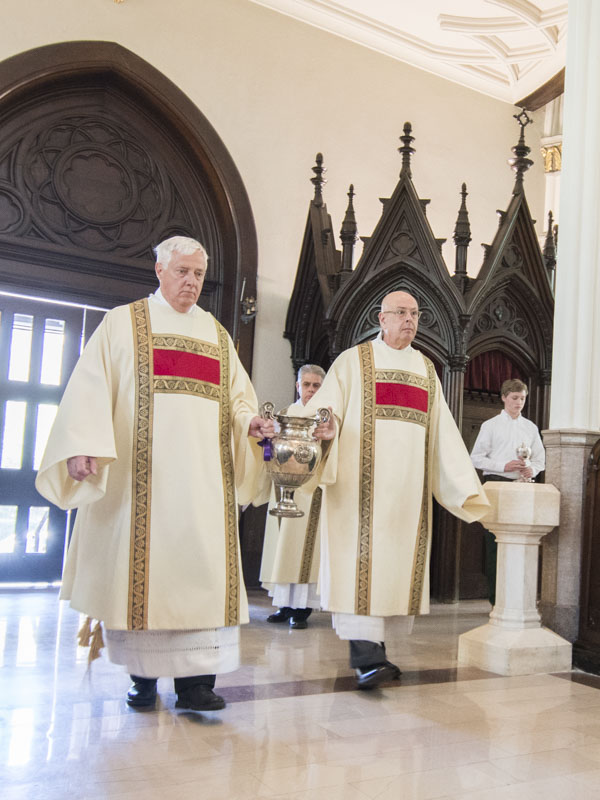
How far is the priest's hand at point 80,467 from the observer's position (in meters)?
3.21

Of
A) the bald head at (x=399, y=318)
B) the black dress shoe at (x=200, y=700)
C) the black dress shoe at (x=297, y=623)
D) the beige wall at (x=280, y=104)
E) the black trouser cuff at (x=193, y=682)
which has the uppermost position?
the beige wall at (x=280, y=104)

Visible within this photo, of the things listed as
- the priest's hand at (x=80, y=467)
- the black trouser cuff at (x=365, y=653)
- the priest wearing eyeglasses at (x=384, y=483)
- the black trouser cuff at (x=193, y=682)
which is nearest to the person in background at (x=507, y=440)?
the priest wearing eyeglasses at (x=384, y=483)

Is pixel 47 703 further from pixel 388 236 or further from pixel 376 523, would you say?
pixel 388 236

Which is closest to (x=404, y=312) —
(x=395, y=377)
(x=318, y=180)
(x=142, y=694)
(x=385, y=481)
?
(x=395, y=377)

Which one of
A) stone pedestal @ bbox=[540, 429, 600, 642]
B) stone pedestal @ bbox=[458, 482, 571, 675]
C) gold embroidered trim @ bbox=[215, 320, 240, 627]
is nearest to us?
gold embroidered trim @ bbox=[215, 320, 240, 627]

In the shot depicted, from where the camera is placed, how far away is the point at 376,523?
411 centimetres

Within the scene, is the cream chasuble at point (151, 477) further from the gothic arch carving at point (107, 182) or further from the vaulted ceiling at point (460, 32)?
the vaulted ceiling at point (460, 32)

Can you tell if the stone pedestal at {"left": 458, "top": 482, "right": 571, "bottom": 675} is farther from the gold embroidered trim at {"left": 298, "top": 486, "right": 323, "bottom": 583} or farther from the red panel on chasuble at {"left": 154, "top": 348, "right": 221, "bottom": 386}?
the red panel on chasuble at {"left": 154, "top": 348, "right": 221, "bottom": 386}

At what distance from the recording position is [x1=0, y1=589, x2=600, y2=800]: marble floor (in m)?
2.58

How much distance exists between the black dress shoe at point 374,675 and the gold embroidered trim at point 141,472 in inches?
44.4

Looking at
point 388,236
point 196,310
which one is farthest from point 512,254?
point 196,310

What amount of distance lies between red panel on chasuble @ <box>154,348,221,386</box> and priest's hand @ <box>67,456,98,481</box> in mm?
501

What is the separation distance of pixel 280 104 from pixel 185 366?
528 cm

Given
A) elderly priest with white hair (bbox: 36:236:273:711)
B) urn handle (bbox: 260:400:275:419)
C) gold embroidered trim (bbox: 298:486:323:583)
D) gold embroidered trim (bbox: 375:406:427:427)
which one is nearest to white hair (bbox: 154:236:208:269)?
elderly priest with white hair (bbox: 36:236:273:711)
